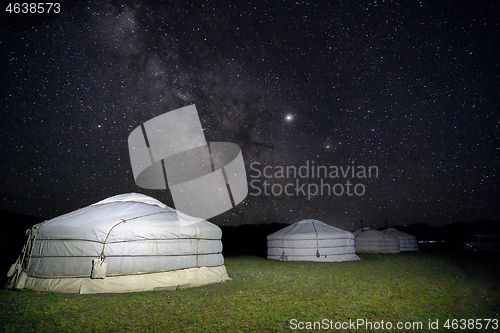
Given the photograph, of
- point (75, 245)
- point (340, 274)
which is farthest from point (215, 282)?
point (340, 274)

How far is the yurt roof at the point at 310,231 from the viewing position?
37.8ft

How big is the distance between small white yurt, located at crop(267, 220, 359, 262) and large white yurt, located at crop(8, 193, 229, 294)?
5.85m

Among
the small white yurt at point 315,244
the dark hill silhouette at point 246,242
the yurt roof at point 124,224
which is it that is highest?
the yurt roof at point 124,224

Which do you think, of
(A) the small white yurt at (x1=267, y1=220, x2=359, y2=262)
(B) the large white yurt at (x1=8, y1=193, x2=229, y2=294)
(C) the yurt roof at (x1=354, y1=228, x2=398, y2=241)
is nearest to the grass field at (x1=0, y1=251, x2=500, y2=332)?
(B) the large white yurt at (x1=8, y1=193, x2=229, y2=294)

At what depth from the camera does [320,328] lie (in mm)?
3637

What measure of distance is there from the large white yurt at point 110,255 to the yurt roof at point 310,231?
5881 mm

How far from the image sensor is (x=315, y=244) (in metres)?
11.4

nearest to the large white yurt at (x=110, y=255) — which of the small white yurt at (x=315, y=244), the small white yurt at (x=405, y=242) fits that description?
the small white yurt at (x=315, y=244)

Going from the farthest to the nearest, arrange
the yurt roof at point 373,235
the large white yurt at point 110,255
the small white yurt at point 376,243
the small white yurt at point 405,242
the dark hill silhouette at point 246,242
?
the dark hill silhouette at point 246,242 → the small white yurt at point 405,242 → the yurt roof at point 373,235 → the small white yurt at point 376,243 → the large white yurt at point 110,255

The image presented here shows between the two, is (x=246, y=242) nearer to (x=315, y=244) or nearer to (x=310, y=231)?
(x=310, y=231)

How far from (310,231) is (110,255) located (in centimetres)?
795

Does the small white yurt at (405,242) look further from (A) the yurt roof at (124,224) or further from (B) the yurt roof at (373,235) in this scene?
(A) the yurt roof at (124,224)

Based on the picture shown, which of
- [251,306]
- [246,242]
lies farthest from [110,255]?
[246,242]

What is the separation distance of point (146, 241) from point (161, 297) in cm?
119
